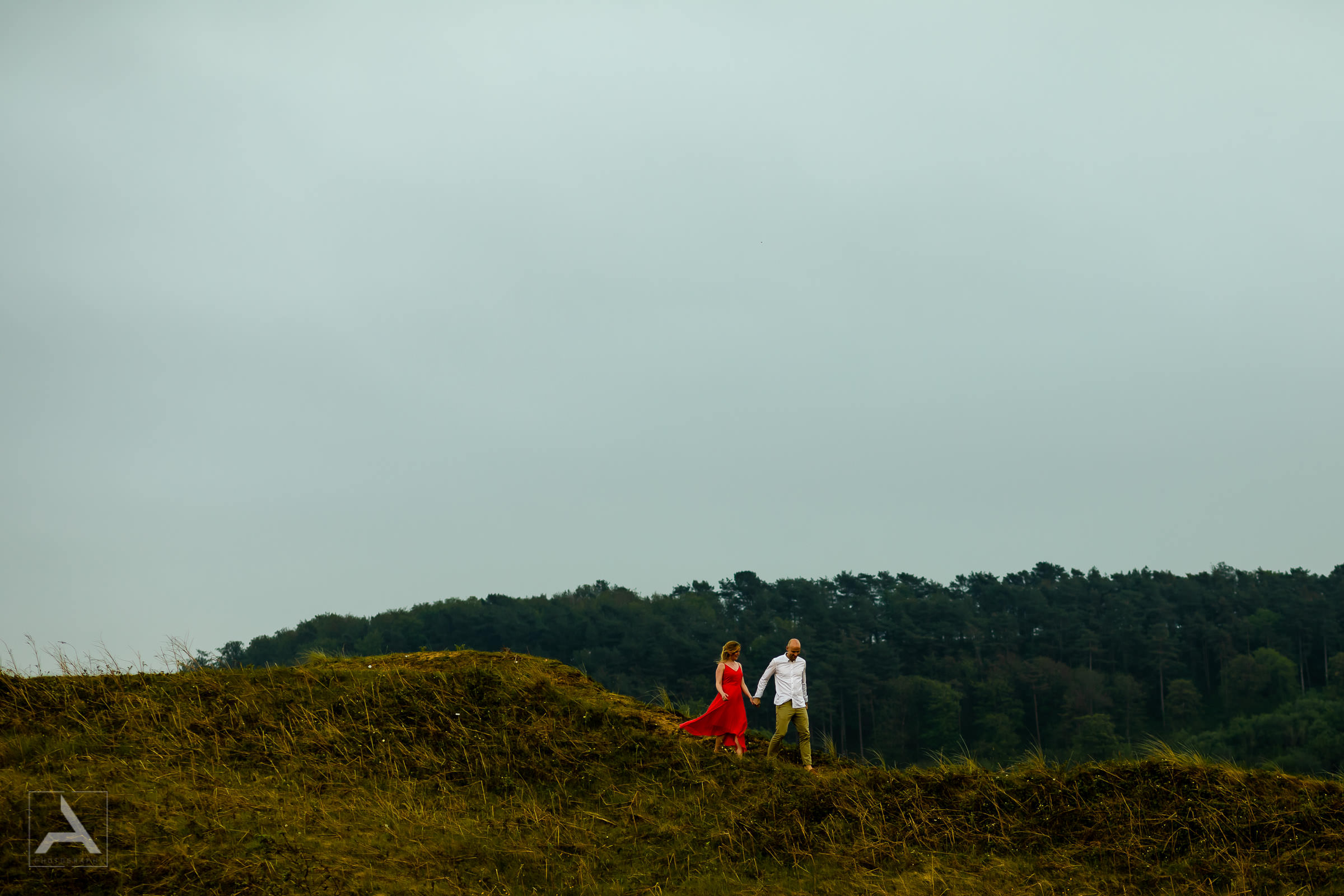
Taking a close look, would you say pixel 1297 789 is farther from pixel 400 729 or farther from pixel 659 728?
pixel 400 729

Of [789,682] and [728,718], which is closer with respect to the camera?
[789,682]

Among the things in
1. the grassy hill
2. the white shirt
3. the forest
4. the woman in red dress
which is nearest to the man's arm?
the white shirt

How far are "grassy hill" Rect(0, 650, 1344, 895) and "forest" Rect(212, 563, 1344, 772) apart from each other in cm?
6134

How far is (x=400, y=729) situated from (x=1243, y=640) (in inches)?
4202

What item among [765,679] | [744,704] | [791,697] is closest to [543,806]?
[744,704]

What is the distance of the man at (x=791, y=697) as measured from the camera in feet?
51.1

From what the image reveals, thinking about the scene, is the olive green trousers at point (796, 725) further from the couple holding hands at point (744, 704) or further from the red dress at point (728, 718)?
the red dress at point (728, 718)

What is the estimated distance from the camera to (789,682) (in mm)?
15734

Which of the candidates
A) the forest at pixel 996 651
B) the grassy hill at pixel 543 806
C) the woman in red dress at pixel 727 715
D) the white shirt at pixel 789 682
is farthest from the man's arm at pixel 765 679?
the forest at pixel 996 651

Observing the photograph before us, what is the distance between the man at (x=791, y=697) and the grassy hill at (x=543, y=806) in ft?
1.82

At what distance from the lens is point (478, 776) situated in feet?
49.3

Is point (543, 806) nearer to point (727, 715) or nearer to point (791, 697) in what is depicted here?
point (727, 715)

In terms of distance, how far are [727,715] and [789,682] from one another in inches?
49.6

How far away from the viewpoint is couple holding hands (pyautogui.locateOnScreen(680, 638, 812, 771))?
51.3 feet
